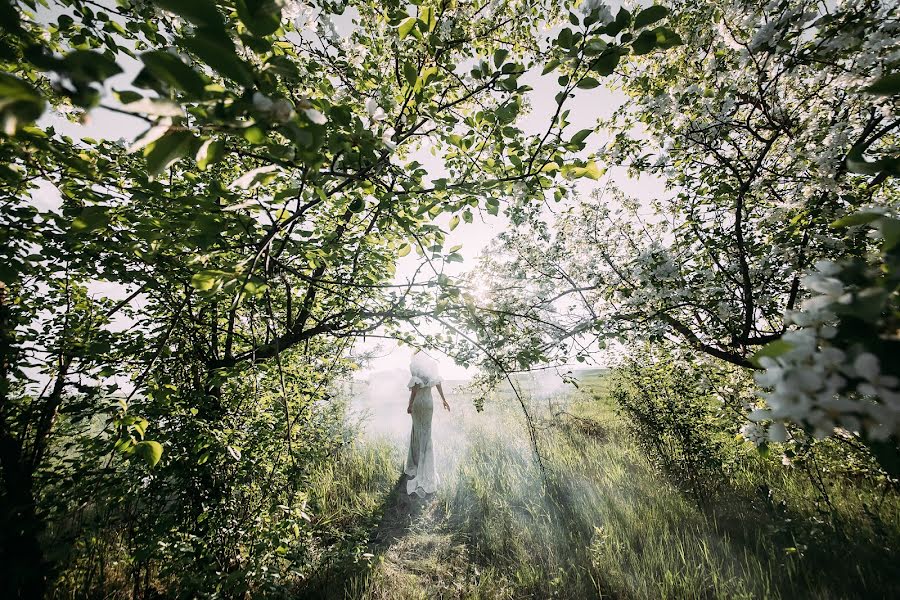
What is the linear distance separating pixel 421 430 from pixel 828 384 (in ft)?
21.1

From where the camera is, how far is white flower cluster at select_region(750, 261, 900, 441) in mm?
553

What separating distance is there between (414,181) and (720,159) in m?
3.11

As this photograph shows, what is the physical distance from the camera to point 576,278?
537 centimetres

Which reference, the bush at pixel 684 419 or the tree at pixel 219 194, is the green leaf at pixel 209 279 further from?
the bush at pixel 684 419

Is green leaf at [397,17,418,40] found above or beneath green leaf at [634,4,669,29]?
above

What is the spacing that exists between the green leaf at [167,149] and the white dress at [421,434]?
546 centimetres

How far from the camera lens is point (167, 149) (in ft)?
1.90

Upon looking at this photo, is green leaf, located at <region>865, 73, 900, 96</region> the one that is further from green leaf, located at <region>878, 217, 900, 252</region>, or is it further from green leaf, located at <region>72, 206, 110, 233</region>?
green leaf, located at <region>72, 206, 110, 233</region>

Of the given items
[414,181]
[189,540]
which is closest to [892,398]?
[414,181]

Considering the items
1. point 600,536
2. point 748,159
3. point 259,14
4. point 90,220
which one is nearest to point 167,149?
point 259,14

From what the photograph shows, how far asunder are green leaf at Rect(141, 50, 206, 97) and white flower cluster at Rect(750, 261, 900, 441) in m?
1.09

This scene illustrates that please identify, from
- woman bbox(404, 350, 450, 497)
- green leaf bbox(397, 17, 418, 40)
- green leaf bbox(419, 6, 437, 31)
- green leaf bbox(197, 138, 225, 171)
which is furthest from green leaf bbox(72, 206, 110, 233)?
woman bbox(404, 350, 450, 497)

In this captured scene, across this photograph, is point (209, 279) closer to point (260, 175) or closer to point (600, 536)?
point (260, 175)

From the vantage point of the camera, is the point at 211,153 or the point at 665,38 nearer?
the point at 211,153
